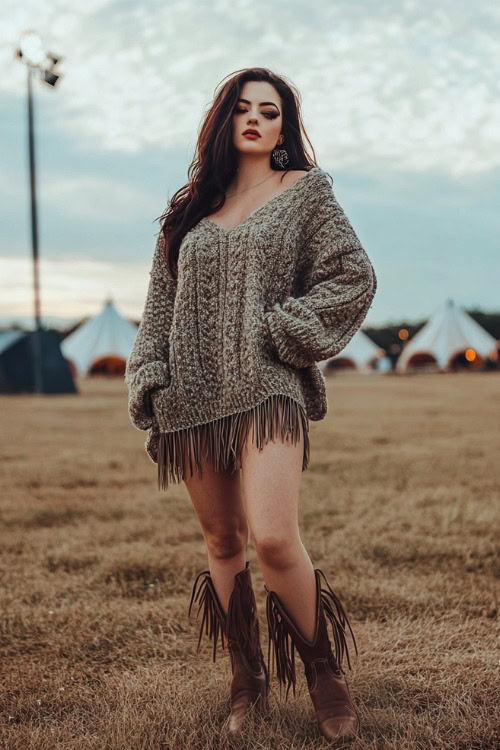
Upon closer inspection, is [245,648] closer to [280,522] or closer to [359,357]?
[280,522]

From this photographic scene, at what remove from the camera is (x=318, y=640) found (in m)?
1.93

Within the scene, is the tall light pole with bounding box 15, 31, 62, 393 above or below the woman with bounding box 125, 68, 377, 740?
above

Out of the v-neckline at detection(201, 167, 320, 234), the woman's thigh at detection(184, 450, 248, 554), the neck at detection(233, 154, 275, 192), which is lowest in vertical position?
the woman's thigh at detection(184, 450, 248, 554)

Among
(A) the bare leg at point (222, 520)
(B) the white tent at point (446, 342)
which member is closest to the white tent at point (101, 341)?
(B) the white tent at point (446, 342)

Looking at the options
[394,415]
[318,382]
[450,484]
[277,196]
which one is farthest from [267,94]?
[394,415]

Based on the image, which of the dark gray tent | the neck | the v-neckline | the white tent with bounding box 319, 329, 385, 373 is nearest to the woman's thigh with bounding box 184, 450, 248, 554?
the v-neckline

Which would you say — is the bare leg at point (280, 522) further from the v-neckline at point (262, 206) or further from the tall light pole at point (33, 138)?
the tall light pole at point (33, 138)

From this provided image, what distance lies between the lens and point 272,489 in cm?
186

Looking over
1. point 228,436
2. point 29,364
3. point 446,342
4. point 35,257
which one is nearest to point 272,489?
point 228,436

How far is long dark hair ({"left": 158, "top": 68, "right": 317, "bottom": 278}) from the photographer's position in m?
2.12

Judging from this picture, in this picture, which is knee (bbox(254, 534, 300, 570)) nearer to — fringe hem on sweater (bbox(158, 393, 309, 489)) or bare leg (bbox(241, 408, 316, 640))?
bare leg (bbox(241, 408, 316, 640))

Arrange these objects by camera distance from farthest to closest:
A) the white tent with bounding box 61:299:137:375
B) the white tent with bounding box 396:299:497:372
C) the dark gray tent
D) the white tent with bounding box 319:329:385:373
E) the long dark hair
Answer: the white tent with bounding box 319:329:385:373
the white tent with bounding box 396:299:497:372
the white tent with bounding box 61:299:137:375
the dark gray tent
the long dark hair

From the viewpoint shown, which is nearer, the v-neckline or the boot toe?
the boot toe

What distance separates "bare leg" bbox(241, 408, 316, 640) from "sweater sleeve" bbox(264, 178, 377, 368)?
235mm
